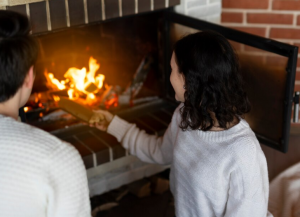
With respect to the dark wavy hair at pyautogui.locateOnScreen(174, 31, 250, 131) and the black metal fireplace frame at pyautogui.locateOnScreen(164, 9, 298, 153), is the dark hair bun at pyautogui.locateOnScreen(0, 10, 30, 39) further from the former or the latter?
the black metal fireplace frame at pyautogui.locateOnScreen(164, 9, 298, 153)

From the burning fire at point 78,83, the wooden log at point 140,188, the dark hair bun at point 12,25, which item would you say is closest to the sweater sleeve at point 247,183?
the dark hair bun at point 12,25

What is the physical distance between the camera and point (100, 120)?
175 centimetres

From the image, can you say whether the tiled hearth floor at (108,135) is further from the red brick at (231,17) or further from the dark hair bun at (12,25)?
the dark hair bun at (12,25)

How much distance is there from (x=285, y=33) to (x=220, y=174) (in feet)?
3.80

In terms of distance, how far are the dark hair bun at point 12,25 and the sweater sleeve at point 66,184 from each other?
28cm

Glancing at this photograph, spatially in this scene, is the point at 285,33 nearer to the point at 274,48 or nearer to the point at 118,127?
the point at 274,48

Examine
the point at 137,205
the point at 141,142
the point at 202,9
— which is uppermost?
the point at 202,9

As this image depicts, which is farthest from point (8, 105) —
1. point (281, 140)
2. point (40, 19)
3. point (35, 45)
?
point (281, 140)

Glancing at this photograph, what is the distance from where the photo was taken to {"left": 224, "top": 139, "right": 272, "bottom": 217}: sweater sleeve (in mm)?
1354

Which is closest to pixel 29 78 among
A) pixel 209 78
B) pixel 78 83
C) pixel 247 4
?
pixel 209 78

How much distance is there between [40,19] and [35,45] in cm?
69

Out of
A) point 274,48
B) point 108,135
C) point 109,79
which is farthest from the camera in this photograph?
point 109,79

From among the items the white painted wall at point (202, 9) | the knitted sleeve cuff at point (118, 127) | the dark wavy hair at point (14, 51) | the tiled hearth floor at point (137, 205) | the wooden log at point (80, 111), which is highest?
the dark wavy hair at point (14, 51)

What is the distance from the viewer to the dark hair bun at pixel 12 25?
98cm
